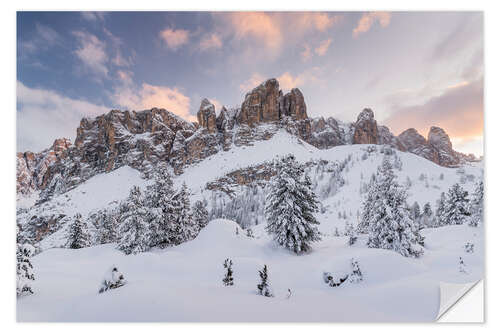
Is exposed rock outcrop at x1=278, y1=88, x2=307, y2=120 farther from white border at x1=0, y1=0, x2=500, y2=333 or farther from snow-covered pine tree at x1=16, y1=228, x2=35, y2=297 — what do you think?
snow-covered pine tree at x1=16, y1=228, x2=35, y2=297

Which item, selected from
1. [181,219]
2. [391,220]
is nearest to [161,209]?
[181,219]

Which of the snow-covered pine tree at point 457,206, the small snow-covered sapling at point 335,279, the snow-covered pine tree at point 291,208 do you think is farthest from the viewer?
the snow-covered pine tree at point 457,206

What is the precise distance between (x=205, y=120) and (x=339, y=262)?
14971 centimetres

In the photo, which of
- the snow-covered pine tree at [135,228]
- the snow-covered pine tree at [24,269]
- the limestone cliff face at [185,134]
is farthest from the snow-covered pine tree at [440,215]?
the limestone cliff face at [185,134]

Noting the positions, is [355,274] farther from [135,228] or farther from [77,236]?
[77,236]

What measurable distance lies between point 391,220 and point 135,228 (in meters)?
15.2

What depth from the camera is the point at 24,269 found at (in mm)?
5113

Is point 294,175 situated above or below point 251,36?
below

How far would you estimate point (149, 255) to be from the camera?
966 centimetres

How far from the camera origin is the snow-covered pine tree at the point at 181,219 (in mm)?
14227

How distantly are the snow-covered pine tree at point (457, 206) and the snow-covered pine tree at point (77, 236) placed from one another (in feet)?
108

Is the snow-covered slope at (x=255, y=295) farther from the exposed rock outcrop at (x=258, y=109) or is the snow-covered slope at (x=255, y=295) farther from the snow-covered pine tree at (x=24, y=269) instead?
the exposed rock outcrop at (x=258, y=109)
